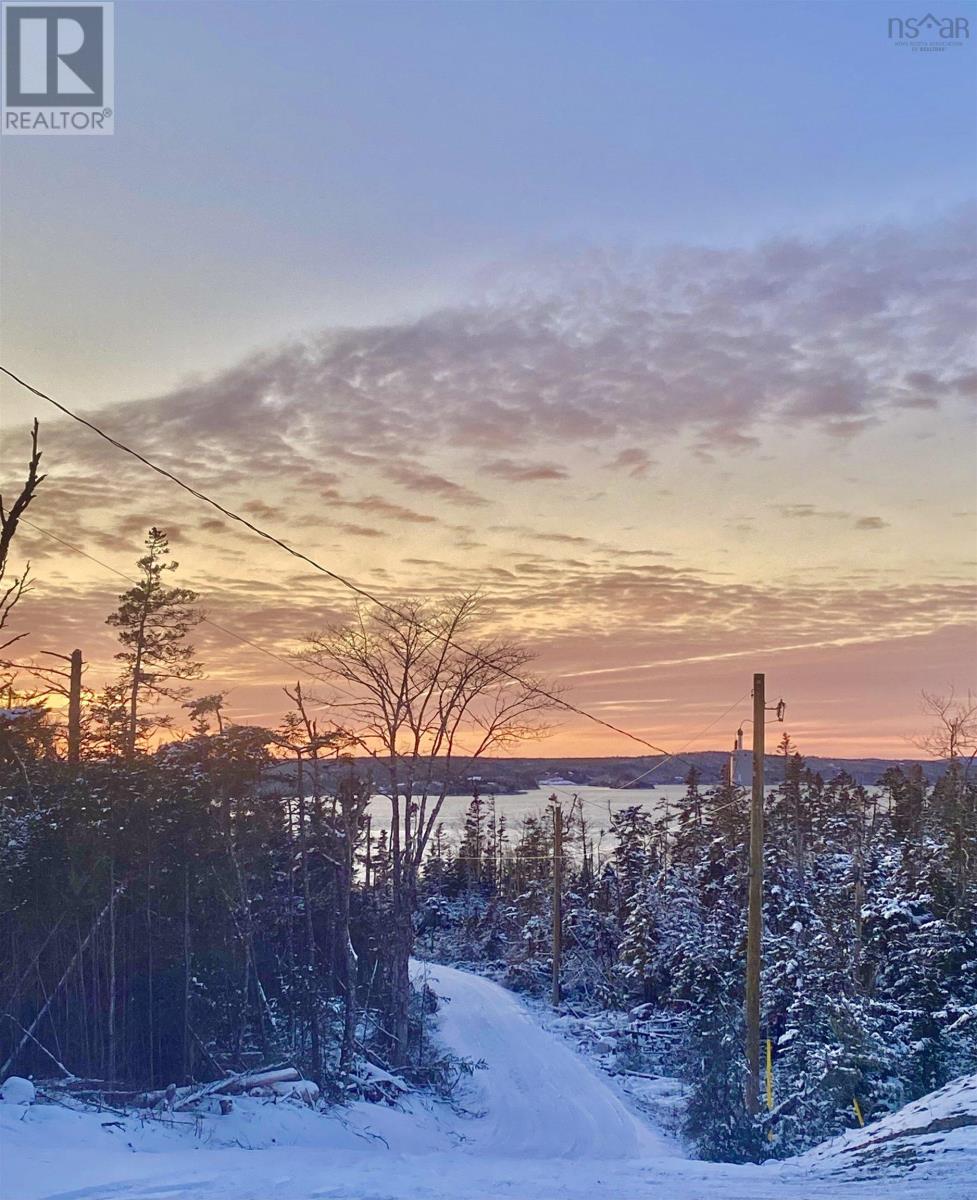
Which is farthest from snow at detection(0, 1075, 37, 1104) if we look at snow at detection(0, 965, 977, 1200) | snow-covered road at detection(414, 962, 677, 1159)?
snow-covered road at detection(414, 962, 677, 1159)

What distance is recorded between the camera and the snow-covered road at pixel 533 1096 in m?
16.9

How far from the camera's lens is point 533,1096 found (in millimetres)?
20609

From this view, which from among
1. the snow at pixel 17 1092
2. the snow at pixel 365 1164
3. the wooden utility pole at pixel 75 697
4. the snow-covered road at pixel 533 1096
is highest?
the wooden utility pole at pixel 75 697

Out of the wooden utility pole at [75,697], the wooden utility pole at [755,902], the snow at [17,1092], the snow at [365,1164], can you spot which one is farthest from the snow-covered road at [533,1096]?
the wooden utility pole at [75,697]

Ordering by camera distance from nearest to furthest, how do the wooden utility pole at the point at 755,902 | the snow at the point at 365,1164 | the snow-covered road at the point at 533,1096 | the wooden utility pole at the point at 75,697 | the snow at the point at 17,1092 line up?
the snow at the point at 365,1164
the snow at the point at 17,1092
the snow-covered road at the point at 533,1096
the wooden utility pole at the point at 755,902
the wooden utility pole at the point at 75,697

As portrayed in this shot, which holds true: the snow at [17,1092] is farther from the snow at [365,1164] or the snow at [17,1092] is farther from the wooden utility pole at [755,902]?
the wooden utility pole at [755,902]

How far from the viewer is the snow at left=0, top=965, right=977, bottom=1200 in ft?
28.1

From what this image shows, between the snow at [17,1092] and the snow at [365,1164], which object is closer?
the snow at [365,1164]

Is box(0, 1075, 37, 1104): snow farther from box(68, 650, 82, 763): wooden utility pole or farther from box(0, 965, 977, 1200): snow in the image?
box(68, 650, 82, 763): wooden utility pole

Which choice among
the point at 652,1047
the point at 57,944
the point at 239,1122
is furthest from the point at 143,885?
the point at 652,1047

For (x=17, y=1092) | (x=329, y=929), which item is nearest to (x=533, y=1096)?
(x=329, y=929)

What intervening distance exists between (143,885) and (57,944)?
1.26 meters

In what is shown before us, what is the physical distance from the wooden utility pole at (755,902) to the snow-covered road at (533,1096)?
7.11ft

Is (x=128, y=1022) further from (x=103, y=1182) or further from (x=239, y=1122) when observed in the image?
(x=103, y=1182)
